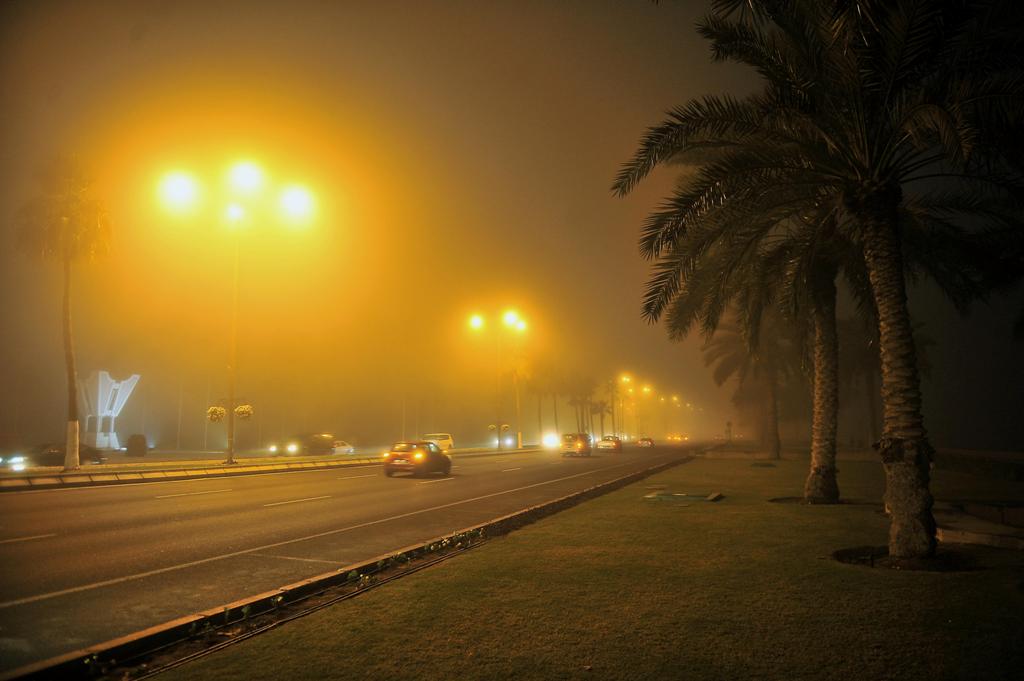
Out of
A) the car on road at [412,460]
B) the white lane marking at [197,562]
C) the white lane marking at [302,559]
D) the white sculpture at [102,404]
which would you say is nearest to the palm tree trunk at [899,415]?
the white lane marking at [302,559]

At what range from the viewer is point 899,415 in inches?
355

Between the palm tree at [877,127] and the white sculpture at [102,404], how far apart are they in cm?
5669

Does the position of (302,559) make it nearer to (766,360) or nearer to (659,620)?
(659,620)

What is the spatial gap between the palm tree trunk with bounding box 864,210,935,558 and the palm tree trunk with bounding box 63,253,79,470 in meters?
26.2

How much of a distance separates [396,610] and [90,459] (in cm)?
3197

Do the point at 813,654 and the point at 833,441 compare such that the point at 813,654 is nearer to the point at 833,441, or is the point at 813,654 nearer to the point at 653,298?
the point at 653,298

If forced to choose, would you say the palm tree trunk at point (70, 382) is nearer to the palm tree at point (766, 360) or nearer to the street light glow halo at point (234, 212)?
the street light glow halo at point (234, 212)

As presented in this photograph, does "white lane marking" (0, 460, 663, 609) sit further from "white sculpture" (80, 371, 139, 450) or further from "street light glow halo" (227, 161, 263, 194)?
"white sculpture" (80, 371, 139, 450)

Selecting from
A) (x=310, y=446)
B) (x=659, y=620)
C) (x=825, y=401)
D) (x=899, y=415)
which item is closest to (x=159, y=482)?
(x=659, y=620)

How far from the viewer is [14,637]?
207 inches

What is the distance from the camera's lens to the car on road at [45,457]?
28047mm

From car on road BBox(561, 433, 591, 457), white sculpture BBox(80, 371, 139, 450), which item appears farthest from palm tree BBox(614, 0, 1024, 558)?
white sculpture BBox(80, 371, 139, 450)

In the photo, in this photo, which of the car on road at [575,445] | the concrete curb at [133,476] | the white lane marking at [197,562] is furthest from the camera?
the car on road at [575,445]

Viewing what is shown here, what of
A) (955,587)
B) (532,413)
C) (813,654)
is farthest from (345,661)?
(532,413)
